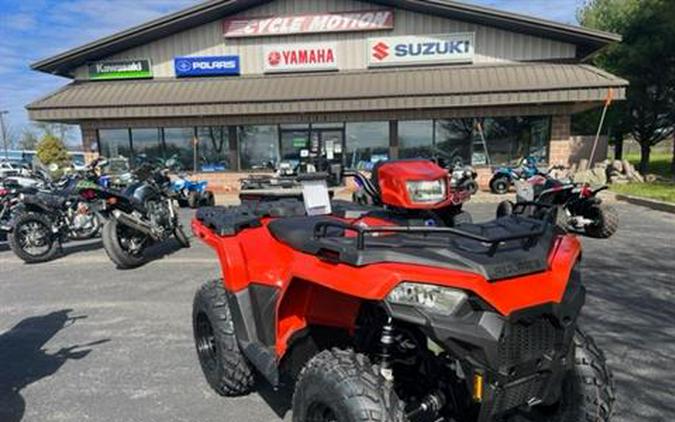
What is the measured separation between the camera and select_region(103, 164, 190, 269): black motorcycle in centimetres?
684

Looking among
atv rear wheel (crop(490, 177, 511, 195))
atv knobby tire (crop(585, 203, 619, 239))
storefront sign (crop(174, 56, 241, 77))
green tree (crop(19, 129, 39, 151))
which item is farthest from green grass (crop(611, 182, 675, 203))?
green tree (crop(19, 129, 39, 151))

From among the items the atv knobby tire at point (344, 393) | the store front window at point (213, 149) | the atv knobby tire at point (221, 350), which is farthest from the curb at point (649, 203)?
the store front window at point (213, 149)

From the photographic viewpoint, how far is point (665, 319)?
427 cm

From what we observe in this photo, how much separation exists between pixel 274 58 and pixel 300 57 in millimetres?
915

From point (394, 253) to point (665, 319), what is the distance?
369cm

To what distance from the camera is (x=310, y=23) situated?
16.7 m

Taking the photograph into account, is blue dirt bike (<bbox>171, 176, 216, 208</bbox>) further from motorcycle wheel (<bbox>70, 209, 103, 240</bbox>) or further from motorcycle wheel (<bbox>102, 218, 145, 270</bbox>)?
motorcycle wheel (<bbox>102, 218, 145, 270</bbox>)

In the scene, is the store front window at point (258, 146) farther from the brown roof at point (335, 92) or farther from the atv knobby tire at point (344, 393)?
the atv knobby tire at point (344, 393)

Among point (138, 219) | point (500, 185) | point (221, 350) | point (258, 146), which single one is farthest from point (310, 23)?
point (221, 350)

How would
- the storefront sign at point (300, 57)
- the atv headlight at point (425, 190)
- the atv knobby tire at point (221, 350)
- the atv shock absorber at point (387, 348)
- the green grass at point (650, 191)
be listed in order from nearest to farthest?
1. the atv shock absorber at point (387, 348)
2. the atv headlight at point (425, 190)
3. the atv knobby tire at point (221, 350)
4. the green grass at point (650, 191)
5. the storefront sign at point (300, 57)

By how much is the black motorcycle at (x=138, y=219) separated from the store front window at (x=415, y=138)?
10.2 metres

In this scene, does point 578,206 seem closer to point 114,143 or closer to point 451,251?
point 451,251

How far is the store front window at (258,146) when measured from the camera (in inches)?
688

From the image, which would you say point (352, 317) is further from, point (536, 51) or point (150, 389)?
point (536, 51)
